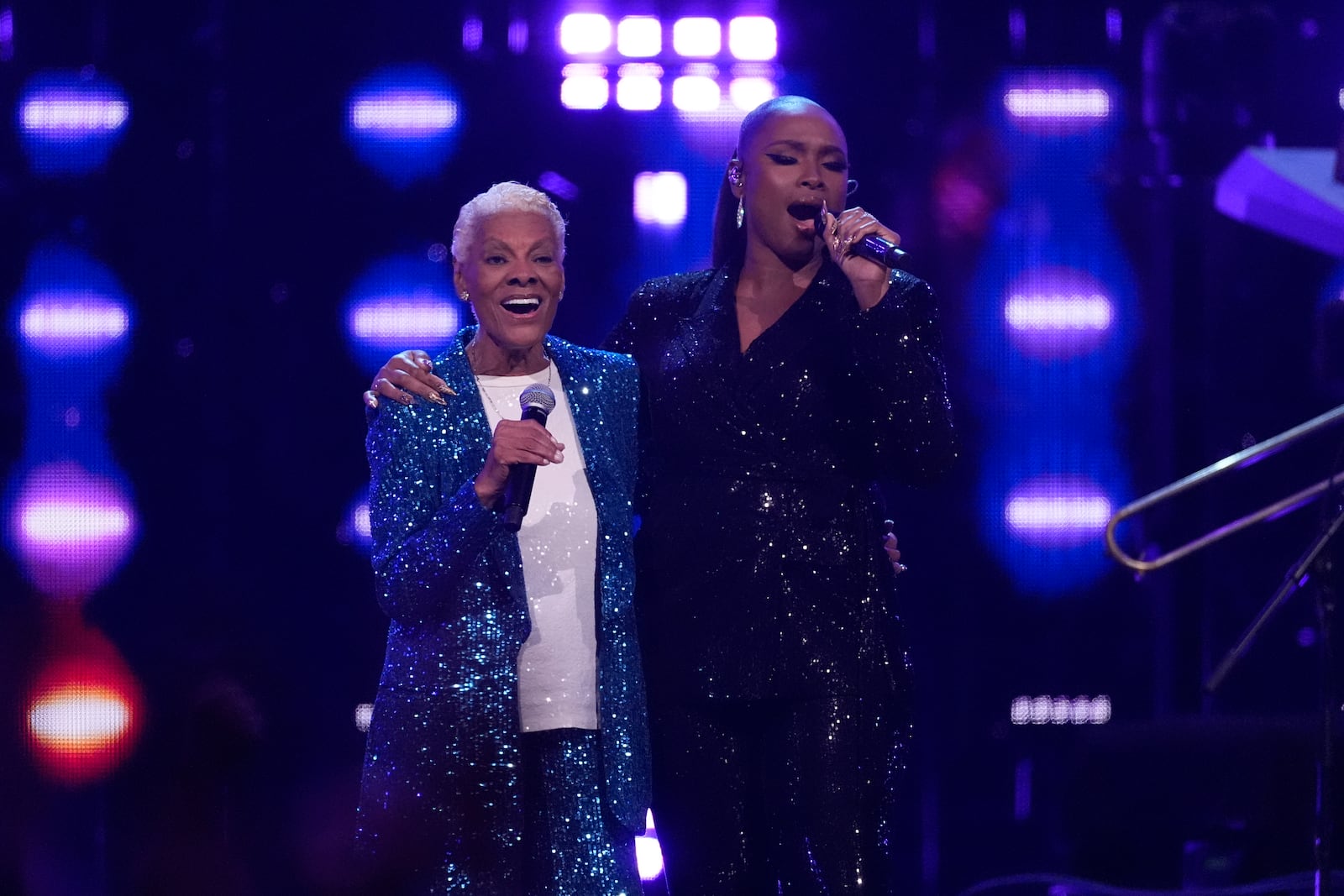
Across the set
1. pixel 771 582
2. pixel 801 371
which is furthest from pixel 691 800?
pixel 801 371

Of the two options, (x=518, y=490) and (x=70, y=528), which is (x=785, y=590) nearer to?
(x=518, y=490)

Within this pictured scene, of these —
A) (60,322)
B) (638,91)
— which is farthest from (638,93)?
(60,322)

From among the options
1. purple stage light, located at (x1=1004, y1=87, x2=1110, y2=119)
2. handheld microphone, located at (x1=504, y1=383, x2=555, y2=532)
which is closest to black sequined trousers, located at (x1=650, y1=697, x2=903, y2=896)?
handheld microphone, located at (x1=504, y1=383, x2=555, y2=532)

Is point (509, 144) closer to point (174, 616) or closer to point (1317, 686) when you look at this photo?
point (174, 616)

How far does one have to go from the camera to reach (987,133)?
14.5 ft

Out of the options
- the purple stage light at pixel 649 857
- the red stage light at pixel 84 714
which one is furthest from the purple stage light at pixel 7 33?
the purple stage light at pixel 649 857

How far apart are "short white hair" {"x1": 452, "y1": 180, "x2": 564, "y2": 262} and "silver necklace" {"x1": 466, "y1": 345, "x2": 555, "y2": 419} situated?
0.16 meters

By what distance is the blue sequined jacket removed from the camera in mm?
2160

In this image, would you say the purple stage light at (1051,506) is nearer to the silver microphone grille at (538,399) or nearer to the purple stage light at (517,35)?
the purple stage light at (517,35)

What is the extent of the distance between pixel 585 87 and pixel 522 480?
2598mm

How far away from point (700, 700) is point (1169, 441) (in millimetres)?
2475

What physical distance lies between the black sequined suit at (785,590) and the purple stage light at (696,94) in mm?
2052

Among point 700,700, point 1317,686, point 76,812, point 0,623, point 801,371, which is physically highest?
point 801,371

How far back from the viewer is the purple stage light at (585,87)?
4.36 m
